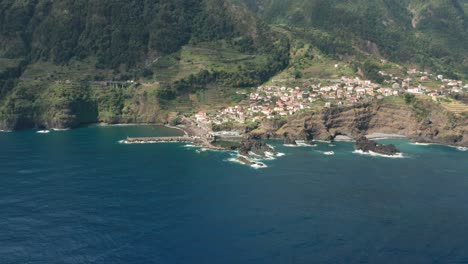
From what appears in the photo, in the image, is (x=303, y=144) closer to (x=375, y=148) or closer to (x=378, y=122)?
(x=375, y=148)

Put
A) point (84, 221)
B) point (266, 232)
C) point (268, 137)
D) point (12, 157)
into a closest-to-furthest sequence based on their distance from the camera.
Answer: point (266, 232)
point (84, 221)
point (12, 157)
point (268, 137)

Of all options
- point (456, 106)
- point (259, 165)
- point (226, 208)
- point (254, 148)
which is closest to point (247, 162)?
point (259, 165)

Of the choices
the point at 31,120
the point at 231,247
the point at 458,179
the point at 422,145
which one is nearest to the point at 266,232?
the point at 231,247

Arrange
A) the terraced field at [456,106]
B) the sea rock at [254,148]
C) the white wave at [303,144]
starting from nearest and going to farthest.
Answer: the sea rock at [254,148] → the white wave at [303,144] → the terraced field at [456,106]

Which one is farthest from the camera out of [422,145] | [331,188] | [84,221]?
[422,145]

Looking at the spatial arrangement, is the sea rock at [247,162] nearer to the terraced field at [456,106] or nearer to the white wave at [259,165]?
the white wave at [259,165]

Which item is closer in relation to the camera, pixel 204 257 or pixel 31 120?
pixel 204 257

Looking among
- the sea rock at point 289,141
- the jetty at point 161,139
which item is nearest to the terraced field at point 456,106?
the sea rock at point 289,141

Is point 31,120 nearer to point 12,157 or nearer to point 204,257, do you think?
point 12,157
